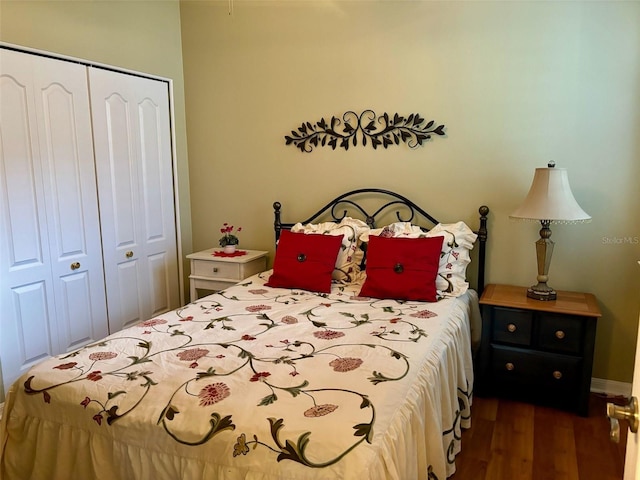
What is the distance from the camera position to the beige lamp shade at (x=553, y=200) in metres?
2.53

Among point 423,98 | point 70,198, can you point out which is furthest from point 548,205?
point 70,198

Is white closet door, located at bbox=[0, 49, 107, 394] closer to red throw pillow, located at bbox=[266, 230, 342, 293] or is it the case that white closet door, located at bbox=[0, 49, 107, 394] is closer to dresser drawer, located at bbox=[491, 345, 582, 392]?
red throw pillow, located at bbox=[266, 230, 342, 293]

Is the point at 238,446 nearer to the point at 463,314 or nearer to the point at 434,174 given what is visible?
the point at 463,314

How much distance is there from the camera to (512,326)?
268 cm

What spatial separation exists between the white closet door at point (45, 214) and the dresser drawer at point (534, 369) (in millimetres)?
2592

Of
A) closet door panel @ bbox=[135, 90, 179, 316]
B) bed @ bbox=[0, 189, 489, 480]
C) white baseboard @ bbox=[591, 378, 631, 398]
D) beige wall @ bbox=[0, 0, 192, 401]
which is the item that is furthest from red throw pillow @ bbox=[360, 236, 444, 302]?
beige wall @ bbox=[0, 0, 192, 401]

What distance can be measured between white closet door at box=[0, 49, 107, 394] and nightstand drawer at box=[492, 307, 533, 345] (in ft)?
8.37

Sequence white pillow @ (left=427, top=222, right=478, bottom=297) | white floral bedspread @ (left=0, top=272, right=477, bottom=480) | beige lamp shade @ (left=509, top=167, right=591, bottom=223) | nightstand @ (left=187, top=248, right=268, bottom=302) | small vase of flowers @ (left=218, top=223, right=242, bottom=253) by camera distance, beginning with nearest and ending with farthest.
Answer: white floral bedspread @ (left=0, top=272, right=477, bottom=480)
beige lamp shade @ (left=509, top=167, right=591, bottom=223)
white pillow @ (left=427, top=222, right=478, bottom=297)
nightstand @ (left=187, top=248, right=268, bottom=302)
small vase of flowers @ (left=218, top=223, right=242, bottom=253)

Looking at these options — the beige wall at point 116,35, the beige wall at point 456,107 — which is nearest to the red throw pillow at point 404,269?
the beige wall at point 456,107

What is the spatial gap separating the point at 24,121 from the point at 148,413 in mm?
2002

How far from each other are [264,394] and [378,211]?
76.5 inches

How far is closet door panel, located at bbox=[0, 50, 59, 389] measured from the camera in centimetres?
260

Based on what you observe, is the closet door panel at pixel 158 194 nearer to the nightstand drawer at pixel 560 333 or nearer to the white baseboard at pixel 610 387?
the nightstand drawer at pixel 560 333

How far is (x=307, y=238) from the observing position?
3031mm
